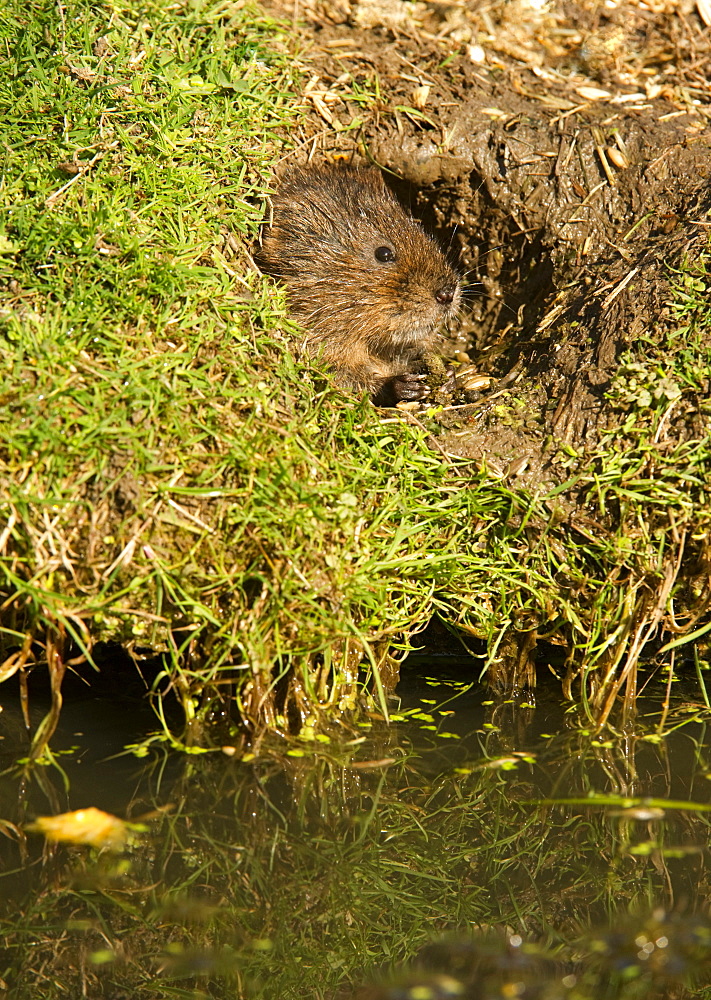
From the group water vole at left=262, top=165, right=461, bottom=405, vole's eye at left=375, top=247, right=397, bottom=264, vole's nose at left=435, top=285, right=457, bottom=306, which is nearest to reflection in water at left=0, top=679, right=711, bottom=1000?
water vole at left=262, top=165, right=461, bottom=405

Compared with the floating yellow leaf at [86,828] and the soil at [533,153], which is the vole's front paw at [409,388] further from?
the floating yellow leaf at [86,828]

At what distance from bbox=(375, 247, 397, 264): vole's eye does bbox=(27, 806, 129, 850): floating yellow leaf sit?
121 inches

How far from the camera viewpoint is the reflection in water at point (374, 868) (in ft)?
7.55

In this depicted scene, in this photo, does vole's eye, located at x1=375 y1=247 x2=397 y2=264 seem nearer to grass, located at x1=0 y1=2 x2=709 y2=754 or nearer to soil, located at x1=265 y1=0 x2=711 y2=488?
soil, located at x1=265 y1=0 x2=711 y2=488

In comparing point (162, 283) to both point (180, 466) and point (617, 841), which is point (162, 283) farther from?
point (617, 841)

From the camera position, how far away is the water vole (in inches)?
177

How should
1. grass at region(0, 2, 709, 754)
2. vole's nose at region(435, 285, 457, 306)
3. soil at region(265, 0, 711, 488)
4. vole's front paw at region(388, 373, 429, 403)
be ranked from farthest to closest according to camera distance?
vole's nose at region(435, 285, 457, 306) < vole's front paw at region(388, 373, 429, 403) < soil at region(265, 0, 711, 488) < grass at region(0, 2, 709, 754)

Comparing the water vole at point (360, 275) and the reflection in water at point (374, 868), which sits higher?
the water vole at point (360, 275)

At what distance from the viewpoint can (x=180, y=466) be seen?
3092mm

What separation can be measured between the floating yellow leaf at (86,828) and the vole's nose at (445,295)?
9.88 feet

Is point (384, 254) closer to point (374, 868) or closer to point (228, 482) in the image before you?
point (228, 482)

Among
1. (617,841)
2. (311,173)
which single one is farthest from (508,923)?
(311,173)

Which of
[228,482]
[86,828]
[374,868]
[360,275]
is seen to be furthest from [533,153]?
[86,828]

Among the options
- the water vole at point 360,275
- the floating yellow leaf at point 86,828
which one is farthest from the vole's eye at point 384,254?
the floating yellow leaf at point 86,828
